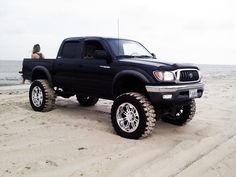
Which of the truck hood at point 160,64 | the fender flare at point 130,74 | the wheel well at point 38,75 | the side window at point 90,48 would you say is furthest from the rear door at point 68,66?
the truck hood at point 160,64

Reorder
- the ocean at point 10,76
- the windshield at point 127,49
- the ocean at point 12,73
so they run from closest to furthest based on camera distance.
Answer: the windshield at point 127,49
the ocean at point 10,76
the ocean at point 12,73

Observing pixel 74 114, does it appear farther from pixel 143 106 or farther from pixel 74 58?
pixel 143 106

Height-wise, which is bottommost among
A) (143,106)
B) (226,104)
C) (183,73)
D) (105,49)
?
(226,104)

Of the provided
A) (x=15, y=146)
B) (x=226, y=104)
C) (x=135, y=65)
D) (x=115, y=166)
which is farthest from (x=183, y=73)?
(x=226, y=104)

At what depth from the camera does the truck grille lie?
20.7ft

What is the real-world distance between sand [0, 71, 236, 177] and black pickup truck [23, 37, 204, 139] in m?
0.37

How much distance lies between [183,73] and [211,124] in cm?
169

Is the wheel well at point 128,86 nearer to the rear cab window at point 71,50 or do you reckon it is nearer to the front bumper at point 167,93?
the front bumper at point 167,93

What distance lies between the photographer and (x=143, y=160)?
16.1 feet

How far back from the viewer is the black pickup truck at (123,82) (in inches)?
237

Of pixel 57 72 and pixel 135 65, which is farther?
pixel 57 72

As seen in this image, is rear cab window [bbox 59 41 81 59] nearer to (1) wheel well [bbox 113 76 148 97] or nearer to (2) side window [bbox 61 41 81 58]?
(2) side window [bbox 61 41 81 58]

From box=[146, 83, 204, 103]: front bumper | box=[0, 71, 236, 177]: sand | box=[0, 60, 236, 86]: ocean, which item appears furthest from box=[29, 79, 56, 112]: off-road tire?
box=[0, 60, 236, 86]: ocean

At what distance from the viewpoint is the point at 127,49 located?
7348 millimetres
